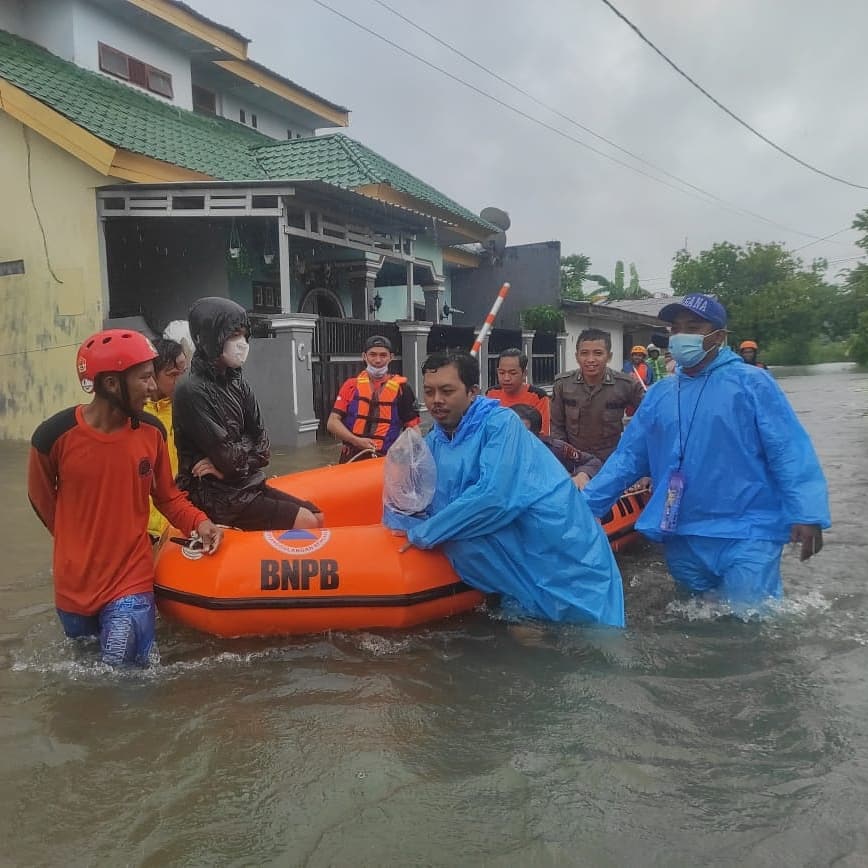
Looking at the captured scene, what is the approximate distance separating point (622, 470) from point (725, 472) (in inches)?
22.5

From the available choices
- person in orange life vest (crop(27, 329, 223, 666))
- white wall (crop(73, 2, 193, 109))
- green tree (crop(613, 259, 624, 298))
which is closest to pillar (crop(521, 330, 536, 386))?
white wall (crop(73, 2, 193, 109))

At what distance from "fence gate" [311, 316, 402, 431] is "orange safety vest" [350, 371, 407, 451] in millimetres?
4577

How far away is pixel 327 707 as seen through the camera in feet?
10.0

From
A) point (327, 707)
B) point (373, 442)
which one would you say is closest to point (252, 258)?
point (373, 442)

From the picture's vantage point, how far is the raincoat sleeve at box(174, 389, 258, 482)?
3.48 m

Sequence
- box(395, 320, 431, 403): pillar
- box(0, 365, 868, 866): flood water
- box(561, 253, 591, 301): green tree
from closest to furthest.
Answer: box(0, 365, 868, 866): flood water < box(395, 320, 431, 403): pillar < box(561, 253, 591, 301): green tree

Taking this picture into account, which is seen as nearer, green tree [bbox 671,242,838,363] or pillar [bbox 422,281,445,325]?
pillar [bbox 422,281,445,325]

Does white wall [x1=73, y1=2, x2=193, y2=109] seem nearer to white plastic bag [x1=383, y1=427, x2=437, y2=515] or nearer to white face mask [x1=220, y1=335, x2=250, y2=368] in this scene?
white face mask [x1=220, y1=335, x2=250, y2=368]

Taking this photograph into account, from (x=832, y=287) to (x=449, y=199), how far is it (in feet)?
115

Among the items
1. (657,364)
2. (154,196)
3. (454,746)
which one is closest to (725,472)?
(454,746)

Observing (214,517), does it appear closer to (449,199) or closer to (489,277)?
(449,199)

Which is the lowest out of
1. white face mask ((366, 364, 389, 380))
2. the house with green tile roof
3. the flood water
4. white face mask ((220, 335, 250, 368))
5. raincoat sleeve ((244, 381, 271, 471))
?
the flood water

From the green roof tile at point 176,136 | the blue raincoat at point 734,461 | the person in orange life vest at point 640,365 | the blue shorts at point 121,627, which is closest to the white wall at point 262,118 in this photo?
the green roof tile at point 176,136

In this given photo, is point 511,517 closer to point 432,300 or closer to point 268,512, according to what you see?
point 268,512
